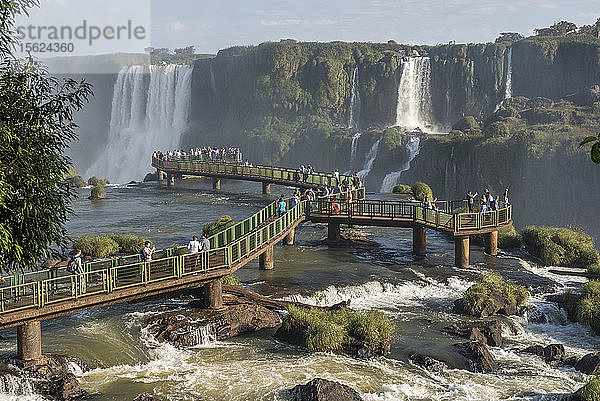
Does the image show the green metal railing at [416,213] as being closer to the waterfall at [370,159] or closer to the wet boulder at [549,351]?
the wet boulder at [549,351]

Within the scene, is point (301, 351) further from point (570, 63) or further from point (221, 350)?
point (570, 63)

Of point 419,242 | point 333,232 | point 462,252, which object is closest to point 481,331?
point 462,252

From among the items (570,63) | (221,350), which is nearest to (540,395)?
(221,350)

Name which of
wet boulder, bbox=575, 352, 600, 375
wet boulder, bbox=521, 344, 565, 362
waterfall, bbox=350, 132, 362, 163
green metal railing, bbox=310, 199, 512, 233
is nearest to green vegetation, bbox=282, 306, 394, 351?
wet boulder, bbox=521, 344, 565, 362

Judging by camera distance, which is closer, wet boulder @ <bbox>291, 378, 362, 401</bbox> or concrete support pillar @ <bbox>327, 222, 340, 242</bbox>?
wet boulder @ <bbox>291, 378, 362, 401</bbox>

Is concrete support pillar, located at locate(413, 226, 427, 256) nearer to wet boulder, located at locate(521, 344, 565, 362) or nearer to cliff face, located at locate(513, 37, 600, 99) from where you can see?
wet boulder, located at locate(521, 344, 565, 362)

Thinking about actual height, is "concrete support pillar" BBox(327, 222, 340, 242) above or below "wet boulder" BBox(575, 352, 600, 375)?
above
